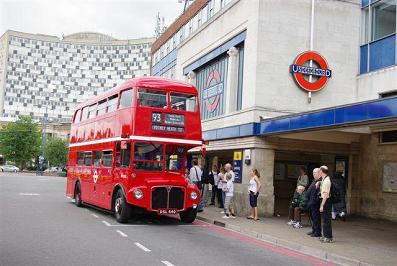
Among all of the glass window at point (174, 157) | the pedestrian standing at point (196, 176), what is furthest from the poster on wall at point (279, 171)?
the glass window at point (174, 157)

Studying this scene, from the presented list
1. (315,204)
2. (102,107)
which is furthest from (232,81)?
(315,204)

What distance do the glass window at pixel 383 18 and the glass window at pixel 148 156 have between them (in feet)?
34.4

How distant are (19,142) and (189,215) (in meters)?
77.9

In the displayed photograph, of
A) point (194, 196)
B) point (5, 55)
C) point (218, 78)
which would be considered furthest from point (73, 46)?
point (194, 196)

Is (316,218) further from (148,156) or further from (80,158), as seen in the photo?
(80,158)

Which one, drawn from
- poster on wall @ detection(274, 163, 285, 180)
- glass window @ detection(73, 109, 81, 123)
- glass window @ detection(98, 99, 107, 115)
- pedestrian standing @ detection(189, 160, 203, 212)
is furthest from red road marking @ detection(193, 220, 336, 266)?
poster on wall @ detection(274, 163, 285, 180)

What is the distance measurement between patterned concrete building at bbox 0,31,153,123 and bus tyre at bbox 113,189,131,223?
424 feet

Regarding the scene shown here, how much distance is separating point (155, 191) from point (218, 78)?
11.2 meters

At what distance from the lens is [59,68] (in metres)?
154

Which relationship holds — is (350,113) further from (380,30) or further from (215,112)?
(215,112)

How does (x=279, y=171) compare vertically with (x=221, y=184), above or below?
above

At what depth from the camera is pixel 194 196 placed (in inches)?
595

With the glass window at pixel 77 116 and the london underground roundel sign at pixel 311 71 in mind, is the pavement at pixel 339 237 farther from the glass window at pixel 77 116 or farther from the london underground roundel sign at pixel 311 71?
the glass window at pixel 77 116

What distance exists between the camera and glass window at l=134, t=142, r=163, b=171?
14.7 meters
